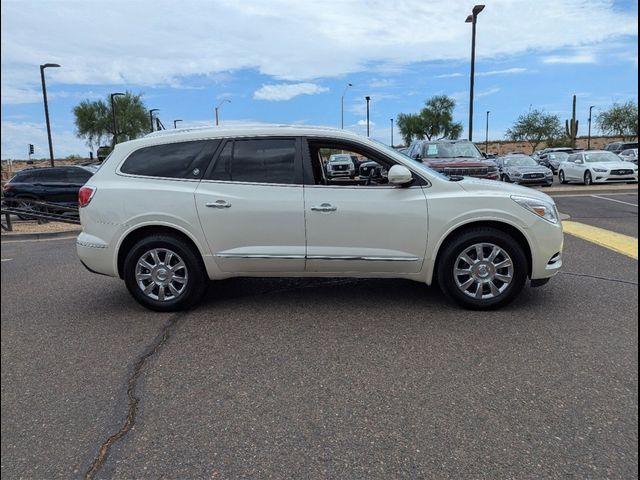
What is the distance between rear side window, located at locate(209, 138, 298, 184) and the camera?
4.87 metres

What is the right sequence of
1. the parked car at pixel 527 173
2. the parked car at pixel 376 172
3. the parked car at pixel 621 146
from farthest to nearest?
the parked car at pixel 621 146 < the parked car at pixel 527 173 < the parked car at pixel 376 172

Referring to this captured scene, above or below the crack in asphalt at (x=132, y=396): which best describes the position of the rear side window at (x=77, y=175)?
above

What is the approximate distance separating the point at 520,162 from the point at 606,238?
14.9 m

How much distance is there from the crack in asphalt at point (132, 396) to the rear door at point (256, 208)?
0.79m

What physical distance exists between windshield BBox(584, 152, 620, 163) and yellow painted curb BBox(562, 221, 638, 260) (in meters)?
13.0

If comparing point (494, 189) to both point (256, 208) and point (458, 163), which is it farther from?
point (458, 163)

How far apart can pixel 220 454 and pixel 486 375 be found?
1846mm

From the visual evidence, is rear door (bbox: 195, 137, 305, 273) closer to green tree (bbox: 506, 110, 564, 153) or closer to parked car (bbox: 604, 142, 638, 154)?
parked car (bbox: 604, 142, 638, 154)

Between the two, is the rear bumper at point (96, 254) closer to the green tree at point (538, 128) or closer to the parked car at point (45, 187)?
the parked car at point (45, 187)

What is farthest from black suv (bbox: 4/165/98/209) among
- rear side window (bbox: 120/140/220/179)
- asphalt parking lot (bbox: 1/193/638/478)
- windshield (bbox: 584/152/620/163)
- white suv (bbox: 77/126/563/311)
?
windshield (bbox: 584/152/620/163)

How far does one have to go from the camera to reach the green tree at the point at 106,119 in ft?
175

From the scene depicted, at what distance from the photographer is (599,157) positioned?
21.6 meters

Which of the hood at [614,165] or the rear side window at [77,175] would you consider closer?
the rear side window at [77,175]

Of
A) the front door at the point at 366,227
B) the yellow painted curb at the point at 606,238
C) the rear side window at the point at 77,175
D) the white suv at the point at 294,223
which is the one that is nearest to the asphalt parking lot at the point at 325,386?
the white suv at the point at 294,223
